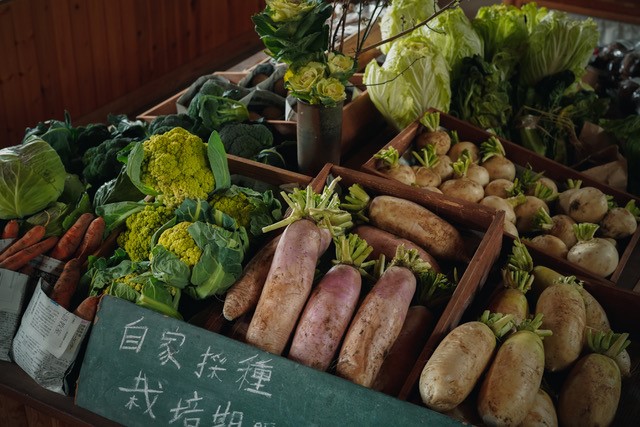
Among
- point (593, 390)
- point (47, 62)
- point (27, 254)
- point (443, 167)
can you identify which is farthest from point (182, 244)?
point (47, 62)

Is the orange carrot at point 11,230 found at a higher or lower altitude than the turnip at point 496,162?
higher

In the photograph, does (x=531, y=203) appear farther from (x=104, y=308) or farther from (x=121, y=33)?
(x=121, y=33)

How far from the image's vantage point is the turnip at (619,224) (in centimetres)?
233

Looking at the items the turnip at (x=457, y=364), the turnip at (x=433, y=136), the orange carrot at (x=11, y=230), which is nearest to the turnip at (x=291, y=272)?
the turnip at (x=457, y=364)

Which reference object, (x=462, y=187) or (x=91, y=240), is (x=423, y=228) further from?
(x=91, y=240)

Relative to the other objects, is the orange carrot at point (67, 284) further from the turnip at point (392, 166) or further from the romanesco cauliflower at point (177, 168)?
the turnip at point (392, 166)

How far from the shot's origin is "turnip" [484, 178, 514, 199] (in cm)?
254

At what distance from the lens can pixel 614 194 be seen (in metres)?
2.51

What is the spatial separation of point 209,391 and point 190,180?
2.22 feet

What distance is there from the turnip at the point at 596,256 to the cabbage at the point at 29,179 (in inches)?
70.9

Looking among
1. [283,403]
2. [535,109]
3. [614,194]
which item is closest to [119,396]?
[283,403]

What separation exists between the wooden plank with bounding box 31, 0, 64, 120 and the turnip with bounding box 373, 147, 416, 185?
291 cm

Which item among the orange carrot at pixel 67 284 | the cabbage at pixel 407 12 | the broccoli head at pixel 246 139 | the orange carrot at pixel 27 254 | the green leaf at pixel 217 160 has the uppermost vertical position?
the cabbage at pixel 407 12

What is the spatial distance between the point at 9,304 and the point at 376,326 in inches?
41.8
